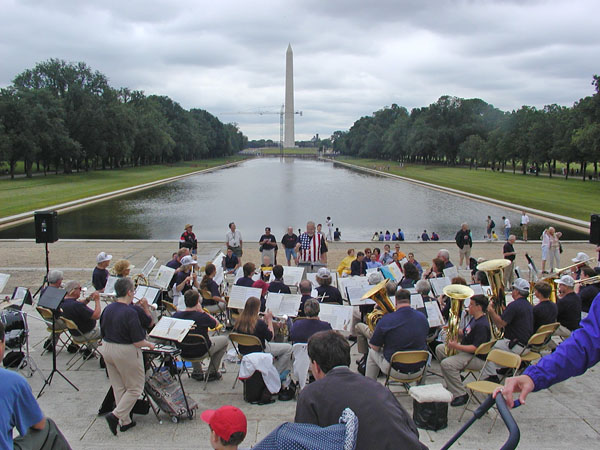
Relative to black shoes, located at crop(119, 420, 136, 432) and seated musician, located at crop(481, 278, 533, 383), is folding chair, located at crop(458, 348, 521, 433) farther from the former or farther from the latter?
black shoes, located at crop(119, 420, 136, 432)

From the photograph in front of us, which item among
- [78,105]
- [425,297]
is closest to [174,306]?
[425,297]

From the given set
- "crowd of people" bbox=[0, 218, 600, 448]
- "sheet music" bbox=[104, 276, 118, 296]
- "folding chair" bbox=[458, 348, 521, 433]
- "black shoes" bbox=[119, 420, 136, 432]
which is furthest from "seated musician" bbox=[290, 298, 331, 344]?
"sheet music" bbox=[104, 276, 118, 296]

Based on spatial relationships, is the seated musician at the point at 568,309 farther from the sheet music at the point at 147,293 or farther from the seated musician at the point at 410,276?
the sheet music at the point at 147,293

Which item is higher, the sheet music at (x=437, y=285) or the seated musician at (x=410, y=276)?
the seated musician at (x=410, y=276)

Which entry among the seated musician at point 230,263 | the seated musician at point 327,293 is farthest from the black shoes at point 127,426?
the seated musician at point 230,263

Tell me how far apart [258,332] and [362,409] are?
488 centimetres

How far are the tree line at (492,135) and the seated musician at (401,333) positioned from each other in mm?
56769

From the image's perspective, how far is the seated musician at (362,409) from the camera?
2900mm

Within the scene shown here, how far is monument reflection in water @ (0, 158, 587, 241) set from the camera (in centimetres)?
3028

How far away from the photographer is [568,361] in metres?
2.71

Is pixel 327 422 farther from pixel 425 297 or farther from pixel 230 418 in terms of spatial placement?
pixel 425 297

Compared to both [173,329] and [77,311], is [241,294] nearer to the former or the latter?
[173,329]

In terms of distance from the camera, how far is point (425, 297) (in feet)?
30.3

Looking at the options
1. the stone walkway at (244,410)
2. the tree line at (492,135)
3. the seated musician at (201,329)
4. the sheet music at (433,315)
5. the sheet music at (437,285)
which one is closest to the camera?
the stone walkway at (244,410)
